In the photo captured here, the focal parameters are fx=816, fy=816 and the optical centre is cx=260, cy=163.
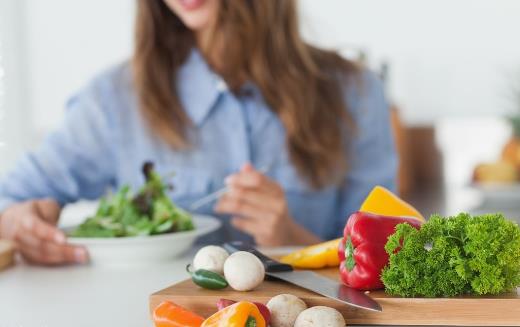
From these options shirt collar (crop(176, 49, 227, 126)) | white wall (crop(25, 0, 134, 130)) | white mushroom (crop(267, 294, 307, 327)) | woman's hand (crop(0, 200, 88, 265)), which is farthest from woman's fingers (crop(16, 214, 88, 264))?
white wall (crop(25, 0, 134, 130))

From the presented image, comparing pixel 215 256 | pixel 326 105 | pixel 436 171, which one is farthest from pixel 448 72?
pixel 215 256

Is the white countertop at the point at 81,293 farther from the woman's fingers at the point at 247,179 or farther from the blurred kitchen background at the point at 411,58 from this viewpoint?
the blurred kitchen background at the point at 411,58

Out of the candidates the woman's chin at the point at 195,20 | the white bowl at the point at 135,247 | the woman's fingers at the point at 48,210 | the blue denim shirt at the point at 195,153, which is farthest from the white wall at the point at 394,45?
the white bowl at the point at 135,247

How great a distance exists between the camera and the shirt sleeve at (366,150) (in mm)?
2158

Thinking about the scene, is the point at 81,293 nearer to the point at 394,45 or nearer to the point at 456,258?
the point at 456,258

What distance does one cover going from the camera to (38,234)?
162cm

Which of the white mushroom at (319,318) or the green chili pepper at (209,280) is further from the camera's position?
the green chili pepper at (209,280)

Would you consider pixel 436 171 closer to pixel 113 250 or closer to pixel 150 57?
pixel 150 57

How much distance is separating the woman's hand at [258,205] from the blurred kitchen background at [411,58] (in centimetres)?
269

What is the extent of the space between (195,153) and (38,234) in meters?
0.56

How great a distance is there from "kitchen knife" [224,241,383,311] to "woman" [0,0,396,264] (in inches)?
34.4

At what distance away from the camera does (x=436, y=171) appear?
467cm

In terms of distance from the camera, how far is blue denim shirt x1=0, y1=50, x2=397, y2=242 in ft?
6.79

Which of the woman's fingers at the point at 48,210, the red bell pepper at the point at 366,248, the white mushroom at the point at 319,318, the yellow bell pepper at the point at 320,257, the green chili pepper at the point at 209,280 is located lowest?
the woman's fingers at the point at 48,210
